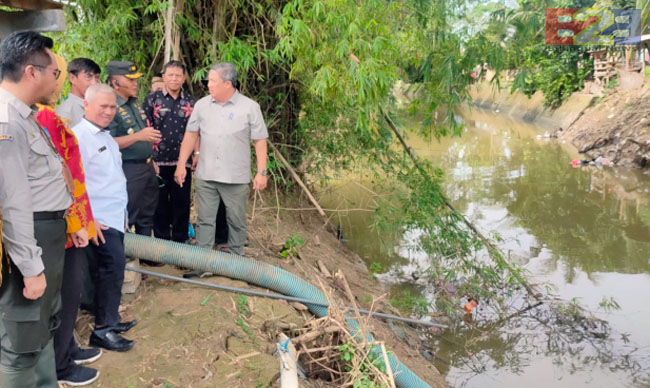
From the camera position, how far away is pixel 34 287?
2.36 meters

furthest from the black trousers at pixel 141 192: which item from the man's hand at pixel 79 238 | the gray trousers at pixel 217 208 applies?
the man's hand at pixel 79 238

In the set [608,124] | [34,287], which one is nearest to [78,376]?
[34,287]

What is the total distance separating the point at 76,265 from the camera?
2885mm

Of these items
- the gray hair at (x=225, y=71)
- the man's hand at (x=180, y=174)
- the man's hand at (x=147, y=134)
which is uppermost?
the gray hair at (x=225, y=71)

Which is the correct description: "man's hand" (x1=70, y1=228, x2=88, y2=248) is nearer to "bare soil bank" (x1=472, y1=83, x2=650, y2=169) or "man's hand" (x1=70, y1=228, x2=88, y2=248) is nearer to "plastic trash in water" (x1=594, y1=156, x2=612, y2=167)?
"bare soil bank" (x1=472, y1=83, x2=650, y2=169)

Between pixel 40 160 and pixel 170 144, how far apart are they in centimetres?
214

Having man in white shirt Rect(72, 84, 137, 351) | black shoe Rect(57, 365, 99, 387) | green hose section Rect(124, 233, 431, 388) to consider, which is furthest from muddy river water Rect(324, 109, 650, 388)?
black shoe Rect(57, 365, 99, 387)

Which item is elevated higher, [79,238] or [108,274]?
[79,238]

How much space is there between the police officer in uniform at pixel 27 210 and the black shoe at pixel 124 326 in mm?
867

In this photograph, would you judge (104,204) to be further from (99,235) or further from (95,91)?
(95,91)

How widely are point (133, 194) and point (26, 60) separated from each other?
1650mm

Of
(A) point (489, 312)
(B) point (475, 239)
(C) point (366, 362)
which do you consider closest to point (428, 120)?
(B) point (475, 239)

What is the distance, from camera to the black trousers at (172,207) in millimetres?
4625

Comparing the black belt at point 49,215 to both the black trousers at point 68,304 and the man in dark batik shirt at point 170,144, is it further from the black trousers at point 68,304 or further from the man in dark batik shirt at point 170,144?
the man in dark batik shirt at point 170,144
